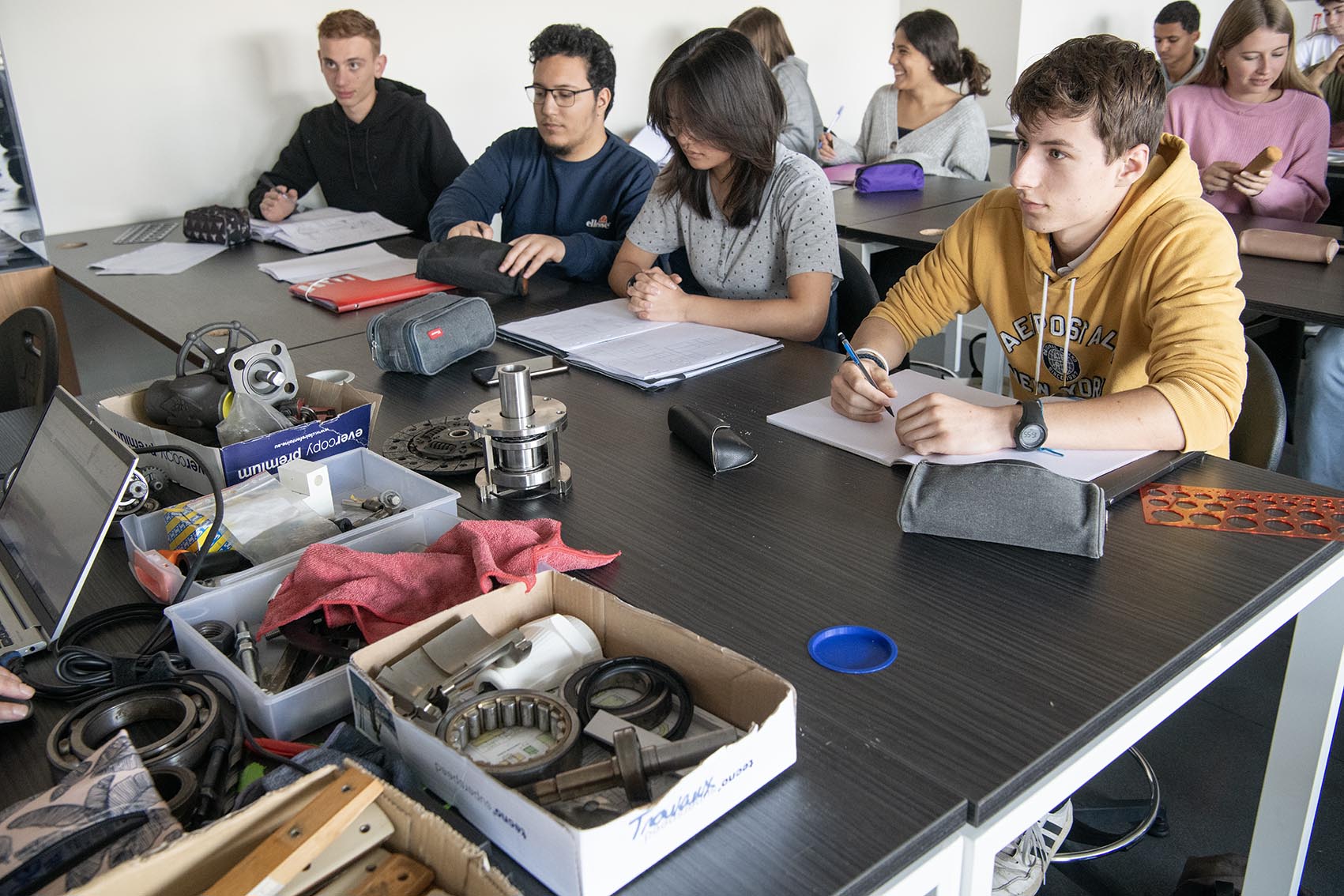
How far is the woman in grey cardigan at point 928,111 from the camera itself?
409 centimetres

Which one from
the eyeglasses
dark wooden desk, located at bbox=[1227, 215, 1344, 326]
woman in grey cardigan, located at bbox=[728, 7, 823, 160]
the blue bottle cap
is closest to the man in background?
woman in grey cardigan, located at bbox=[728, 7, 823, 160]

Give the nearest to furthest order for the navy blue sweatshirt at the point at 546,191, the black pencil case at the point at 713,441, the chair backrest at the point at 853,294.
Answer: the black pencil case at the point at 713,441 < the chair backrest at the point at 853,294 < the navy blue sweatshirt at the point at 546,191

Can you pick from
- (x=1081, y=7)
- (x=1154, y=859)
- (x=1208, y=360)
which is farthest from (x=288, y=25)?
(x=1081, y=7)

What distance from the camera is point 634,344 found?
5.93 feet

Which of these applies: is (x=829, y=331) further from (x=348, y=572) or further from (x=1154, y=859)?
(x=348, y=572)

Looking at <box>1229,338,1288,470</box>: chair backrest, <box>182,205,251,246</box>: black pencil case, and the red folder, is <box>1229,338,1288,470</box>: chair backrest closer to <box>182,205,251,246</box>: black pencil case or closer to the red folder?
the red folder

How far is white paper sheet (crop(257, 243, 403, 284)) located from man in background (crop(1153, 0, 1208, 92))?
4289mm

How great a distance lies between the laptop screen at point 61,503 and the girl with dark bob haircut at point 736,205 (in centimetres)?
103

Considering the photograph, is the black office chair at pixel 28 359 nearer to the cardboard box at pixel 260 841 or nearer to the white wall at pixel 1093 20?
the cardboard box at pixel 260 841

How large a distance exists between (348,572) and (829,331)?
4.48 ft

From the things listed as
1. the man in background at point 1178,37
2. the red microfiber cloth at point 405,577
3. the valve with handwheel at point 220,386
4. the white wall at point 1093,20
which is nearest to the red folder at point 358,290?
the valve with handwheel at point 220,386

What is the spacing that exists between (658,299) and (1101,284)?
0.75 meters

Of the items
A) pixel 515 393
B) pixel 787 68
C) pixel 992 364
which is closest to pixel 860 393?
pixel 515 393

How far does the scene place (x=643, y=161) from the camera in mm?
2701
